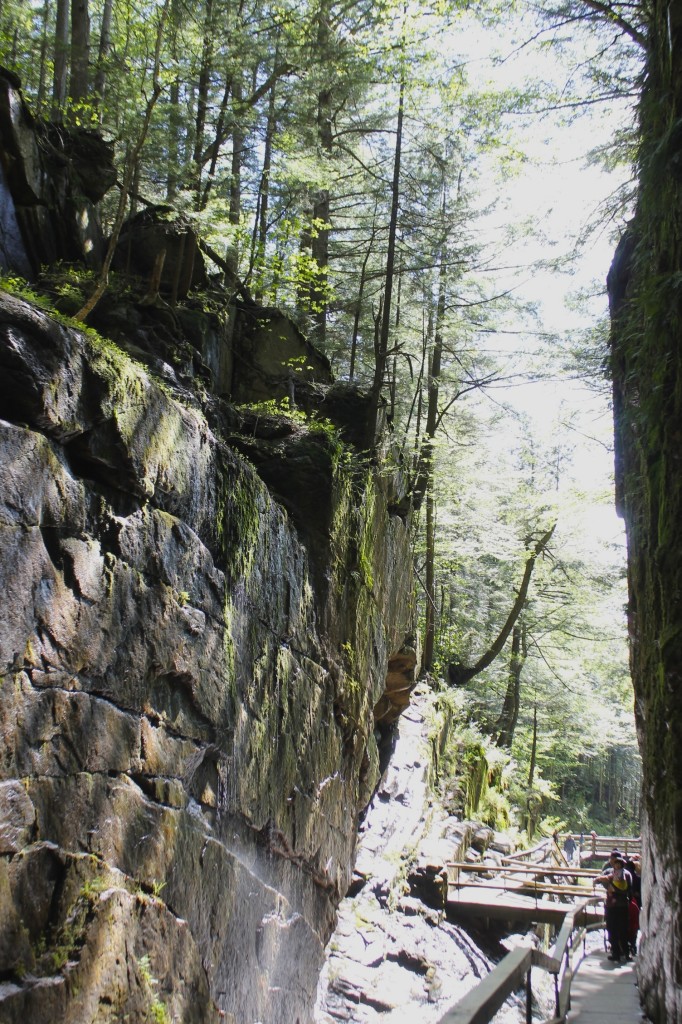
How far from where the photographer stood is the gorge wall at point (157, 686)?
4113 mm

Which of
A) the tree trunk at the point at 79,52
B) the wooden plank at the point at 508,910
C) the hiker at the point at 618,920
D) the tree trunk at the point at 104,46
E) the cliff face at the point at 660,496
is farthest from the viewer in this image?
the tree trunk at the point at 104,46

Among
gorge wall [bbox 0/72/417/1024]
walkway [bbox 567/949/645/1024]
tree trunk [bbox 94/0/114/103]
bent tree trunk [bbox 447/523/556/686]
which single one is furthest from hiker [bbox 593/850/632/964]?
tree trunk [bbox 94/0/114/103]

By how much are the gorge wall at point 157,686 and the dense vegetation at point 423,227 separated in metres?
3.17

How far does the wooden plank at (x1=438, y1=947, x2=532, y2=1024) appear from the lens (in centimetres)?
298

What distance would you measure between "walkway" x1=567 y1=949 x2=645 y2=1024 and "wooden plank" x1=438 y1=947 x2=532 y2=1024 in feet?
10.2

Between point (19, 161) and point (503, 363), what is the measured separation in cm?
1398

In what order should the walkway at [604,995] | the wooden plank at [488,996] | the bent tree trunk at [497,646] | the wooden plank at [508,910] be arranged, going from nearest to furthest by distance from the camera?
the wooden plank at [488,996] → the walkway at [604,995] → the wooden plank at [508,910] → the bent tree trunk at [497,646]

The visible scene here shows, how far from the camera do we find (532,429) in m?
20.2

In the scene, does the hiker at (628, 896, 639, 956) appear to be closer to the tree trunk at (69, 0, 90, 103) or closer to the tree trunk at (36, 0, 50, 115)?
the tree trunk at (36, 0, 50, 115)

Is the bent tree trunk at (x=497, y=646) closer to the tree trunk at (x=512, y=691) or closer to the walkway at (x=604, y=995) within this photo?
the tree trunk at (x=512, y=691)

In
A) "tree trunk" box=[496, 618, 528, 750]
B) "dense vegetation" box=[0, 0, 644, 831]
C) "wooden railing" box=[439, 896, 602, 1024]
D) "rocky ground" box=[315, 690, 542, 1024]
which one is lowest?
"rocky ground" box=[315, 690, 542, 1024]

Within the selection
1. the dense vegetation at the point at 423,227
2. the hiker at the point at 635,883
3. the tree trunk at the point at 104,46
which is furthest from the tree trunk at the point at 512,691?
the tree trunk at the point at 104,46

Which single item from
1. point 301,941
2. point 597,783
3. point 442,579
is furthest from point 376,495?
point 597,783

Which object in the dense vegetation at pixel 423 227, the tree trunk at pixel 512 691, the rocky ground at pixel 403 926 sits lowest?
the rocky ground at pixel 403 926
